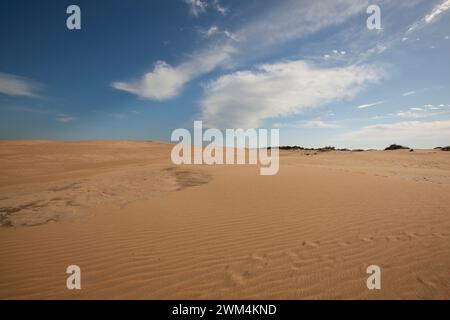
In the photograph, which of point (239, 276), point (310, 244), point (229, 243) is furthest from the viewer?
point (229, 243)

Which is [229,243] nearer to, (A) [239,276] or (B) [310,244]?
(A) [239,276]

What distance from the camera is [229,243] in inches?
195

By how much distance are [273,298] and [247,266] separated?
2.61 feet

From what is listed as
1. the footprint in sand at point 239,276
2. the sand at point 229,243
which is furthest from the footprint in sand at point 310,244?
the footprint in sand at point 239,276

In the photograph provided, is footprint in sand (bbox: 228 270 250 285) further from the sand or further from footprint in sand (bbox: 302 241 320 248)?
footprint in sand (bbox: 302 241 320 248)

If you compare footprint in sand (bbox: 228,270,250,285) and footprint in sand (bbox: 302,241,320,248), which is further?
footprint in sand (bbox: 302,241,320,248)

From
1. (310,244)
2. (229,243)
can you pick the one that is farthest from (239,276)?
(310,244)

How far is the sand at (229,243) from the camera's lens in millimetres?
3490

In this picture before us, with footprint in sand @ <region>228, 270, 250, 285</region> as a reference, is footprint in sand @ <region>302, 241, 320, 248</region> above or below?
above

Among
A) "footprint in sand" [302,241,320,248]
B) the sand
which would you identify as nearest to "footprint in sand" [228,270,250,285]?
the sand

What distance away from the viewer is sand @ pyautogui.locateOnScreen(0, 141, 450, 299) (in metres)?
3.49

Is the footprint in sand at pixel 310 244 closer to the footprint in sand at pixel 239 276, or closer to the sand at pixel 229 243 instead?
the sand at pixel 229 243
